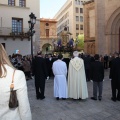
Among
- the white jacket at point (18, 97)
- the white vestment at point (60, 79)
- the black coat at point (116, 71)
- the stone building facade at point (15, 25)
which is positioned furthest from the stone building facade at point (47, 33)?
the white jacket at point (18, 97)

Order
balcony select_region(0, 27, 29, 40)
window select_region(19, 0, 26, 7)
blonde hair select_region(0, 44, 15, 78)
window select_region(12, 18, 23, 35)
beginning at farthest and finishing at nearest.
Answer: window select_region(19, 0, 26, 7), window select_region(12, 18, 23, 35), balcony select_region(0, 27, 29, 40), blonde hair select_region(0, 44, 15, 78)

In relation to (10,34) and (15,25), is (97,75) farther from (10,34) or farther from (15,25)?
(15,25)

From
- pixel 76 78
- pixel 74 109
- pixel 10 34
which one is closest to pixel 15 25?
pixel 10 34

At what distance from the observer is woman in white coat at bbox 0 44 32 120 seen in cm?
243

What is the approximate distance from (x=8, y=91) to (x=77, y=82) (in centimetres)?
675

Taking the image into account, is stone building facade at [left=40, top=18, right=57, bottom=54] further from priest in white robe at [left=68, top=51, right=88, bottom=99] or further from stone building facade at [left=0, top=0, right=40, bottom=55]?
priest in white robe at [left=68, top=51, right=88, bottom=99]

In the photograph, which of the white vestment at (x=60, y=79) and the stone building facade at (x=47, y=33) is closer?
the white vestment at (x=60, y=79)

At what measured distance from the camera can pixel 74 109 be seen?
7.89 meters

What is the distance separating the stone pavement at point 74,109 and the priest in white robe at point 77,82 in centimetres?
27

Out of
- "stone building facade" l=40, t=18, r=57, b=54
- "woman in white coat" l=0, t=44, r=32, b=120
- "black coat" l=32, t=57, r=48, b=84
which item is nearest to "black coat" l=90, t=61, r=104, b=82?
"black coat" l=32, t=57, r=48, b=84

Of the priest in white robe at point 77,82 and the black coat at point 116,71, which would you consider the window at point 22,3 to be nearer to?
the priest in white robe at point 77,82

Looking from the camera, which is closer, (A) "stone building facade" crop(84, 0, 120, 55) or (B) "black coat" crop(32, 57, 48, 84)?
(B) "black coat" crop(32, 57, 48, 84)

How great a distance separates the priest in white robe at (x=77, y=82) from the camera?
904 centimetres

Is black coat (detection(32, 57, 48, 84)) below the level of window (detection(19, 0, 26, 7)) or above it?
below
